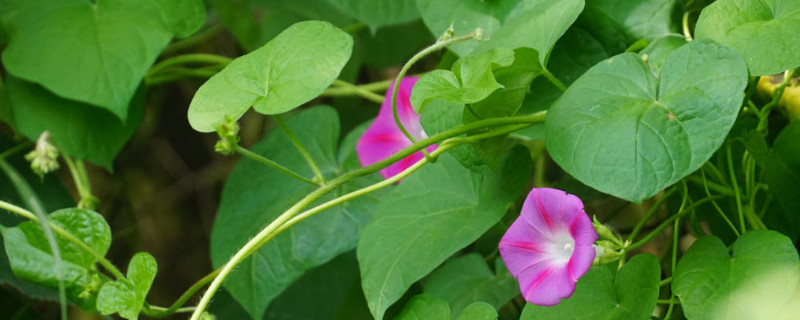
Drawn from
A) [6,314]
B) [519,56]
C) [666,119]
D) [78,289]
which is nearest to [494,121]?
[519,56]

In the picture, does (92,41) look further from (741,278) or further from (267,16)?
(741,278)

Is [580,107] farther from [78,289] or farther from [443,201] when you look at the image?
[78,289]

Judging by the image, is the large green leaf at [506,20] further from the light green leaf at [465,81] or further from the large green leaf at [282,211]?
the large green leaf at [282,211]

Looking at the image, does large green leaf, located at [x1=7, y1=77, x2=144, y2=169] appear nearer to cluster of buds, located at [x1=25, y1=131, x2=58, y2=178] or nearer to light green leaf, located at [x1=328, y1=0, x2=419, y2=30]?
cluster of buds, located at [x1=25, y1=131, x2=58, y2=178]

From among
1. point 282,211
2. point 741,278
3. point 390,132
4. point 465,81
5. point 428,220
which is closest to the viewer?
point 741,278

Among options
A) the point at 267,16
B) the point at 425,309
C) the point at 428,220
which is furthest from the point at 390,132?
the point at 267,16

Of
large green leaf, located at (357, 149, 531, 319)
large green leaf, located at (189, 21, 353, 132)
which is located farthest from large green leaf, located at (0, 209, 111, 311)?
large green leaf, located at (357, 149, 531, 319)
